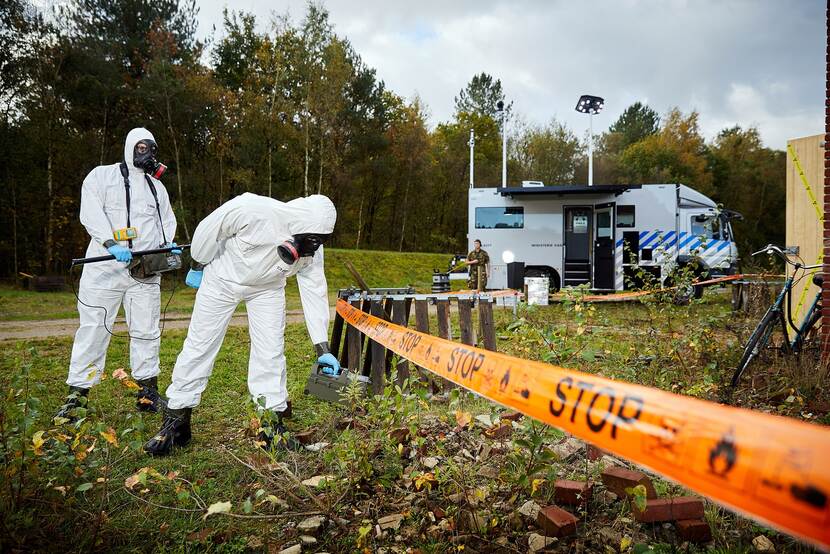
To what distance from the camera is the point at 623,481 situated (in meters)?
2.41

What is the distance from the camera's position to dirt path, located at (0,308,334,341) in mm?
8478

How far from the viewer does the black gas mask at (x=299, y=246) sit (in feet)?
11.2

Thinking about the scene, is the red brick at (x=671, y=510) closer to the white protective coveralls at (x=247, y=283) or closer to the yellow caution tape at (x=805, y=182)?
the white protective coveralls at (x=247, y=283)

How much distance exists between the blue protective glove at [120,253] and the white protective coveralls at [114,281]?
21 centimetres

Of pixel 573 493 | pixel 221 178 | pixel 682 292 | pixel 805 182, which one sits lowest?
pixel 573 493

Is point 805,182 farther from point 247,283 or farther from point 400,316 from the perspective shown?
point 247,283

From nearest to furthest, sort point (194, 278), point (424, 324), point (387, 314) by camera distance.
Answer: point (194, 278) < point (424, 324) < point (387, 314)

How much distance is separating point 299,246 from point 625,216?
1189cm

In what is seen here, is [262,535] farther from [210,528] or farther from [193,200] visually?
[193,200]

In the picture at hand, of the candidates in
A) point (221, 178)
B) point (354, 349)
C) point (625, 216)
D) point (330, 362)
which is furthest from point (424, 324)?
point (221, 178)

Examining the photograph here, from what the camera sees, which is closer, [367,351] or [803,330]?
[803,330]

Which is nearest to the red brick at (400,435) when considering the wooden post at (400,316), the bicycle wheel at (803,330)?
the wooden post at (400,316)

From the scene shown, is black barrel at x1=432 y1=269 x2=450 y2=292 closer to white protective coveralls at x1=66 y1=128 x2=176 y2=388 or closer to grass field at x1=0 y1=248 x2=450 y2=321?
grass field at x1=0 y1=248 x2=450 y2=321

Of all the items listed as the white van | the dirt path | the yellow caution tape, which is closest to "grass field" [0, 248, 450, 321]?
the dirt path
